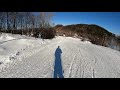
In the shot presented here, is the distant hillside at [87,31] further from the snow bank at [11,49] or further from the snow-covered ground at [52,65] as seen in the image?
the snow bank at [11,49]

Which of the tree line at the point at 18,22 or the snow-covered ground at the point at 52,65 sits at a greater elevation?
the tree line at the point at 18,22

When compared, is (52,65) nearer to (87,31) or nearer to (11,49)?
(87,31)

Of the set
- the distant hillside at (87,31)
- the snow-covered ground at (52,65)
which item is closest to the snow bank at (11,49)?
the snow-covered ground at (52,65)

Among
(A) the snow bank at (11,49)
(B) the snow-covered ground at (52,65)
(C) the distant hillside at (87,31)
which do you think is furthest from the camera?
(A) the snow bank at (11,49)

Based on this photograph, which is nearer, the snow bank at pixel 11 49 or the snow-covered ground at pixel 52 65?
the snow-covered ground at pixel 52 65

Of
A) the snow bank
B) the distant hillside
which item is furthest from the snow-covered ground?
the distant hillside

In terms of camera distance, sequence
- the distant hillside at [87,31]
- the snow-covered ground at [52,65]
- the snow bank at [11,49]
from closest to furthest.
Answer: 1. the distant hillside at [87,31]
2. the snow-covered ground at [52,65]
3. the snow bank at [11,49]

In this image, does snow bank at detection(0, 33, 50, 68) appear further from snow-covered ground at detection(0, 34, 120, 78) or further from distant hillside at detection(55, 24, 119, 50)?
distant hillside at detection(55, 24, 119, 50)

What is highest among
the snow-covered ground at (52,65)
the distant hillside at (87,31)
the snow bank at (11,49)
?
the distant hillside at (87,31)
